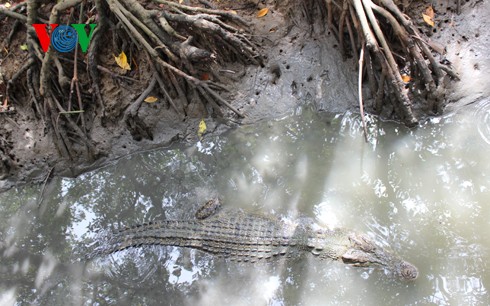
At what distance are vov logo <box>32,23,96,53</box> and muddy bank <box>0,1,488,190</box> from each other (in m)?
0.25

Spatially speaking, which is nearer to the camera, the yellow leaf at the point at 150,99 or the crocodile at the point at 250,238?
the crocodile at the point at 250,238

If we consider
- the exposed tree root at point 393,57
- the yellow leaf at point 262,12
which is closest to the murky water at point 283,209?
the exposed tree root at point 393,57

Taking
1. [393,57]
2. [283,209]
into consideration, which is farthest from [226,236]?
[393,57]

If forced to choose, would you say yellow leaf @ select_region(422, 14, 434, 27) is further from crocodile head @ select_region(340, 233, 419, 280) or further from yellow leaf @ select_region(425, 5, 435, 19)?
crocodile head @ select_region(340, 233, 419, 280)

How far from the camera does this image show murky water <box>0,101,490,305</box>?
146 inches

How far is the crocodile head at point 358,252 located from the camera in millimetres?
3659

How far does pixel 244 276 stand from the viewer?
4027mm

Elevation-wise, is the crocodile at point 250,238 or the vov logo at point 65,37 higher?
the vov logo at point 65,37

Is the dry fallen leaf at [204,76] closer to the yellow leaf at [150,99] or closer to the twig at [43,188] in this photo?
the yellow leaf at [150,99]

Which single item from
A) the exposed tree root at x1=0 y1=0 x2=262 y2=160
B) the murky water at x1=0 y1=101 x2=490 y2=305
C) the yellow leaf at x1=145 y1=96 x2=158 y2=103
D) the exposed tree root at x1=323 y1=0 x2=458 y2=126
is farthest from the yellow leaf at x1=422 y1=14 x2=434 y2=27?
the yellow leaf at x1=145 y1=96 x2=158 y2=103

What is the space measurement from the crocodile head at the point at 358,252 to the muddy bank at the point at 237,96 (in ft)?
5.01

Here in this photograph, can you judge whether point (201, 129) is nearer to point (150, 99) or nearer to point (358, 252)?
point (150, 99)

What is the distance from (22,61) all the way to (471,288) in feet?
17.9

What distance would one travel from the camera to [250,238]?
4.26 meters
